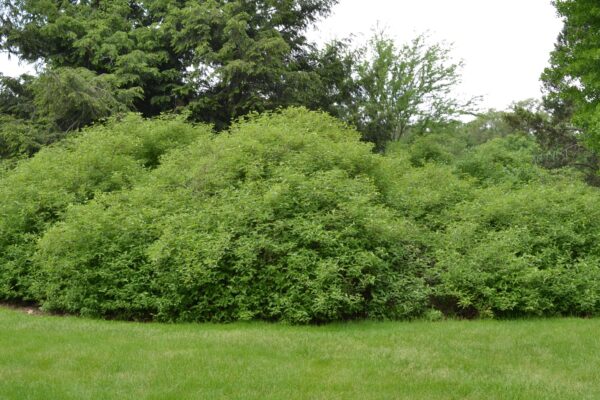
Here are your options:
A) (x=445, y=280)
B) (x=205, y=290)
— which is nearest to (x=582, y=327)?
(x=445, y=280)

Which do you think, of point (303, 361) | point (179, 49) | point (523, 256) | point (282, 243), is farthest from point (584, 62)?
point (179, 49)

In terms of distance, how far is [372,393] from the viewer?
182 inches

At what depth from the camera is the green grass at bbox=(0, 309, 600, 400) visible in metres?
4.69

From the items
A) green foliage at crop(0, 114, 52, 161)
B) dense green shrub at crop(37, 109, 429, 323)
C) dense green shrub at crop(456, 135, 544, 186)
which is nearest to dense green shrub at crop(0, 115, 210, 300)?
dense green shrub at crop(37, 109, 429, 323)

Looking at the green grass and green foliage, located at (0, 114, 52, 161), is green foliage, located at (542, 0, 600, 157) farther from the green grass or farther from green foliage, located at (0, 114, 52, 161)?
green foliage, located at (0, 114, 52, 161)

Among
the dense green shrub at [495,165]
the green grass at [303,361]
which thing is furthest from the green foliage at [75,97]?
the dense green shrub at [495,165]

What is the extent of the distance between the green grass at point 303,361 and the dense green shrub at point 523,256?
0.73 metres

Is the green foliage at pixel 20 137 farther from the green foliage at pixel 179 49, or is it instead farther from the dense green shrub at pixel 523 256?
the dense green shrub at pixel 523 256

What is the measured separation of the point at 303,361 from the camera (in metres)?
5.59

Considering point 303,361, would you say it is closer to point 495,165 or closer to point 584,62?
point 584,62

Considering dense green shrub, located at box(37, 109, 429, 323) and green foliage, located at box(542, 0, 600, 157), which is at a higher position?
green foliage, located at box(542, 0, 600, 157)

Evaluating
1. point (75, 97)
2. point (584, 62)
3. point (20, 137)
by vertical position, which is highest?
point (584, 62)

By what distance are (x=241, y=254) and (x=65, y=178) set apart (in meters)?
5.46

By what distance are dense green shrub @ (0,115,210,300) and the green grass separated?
10.4 ft
